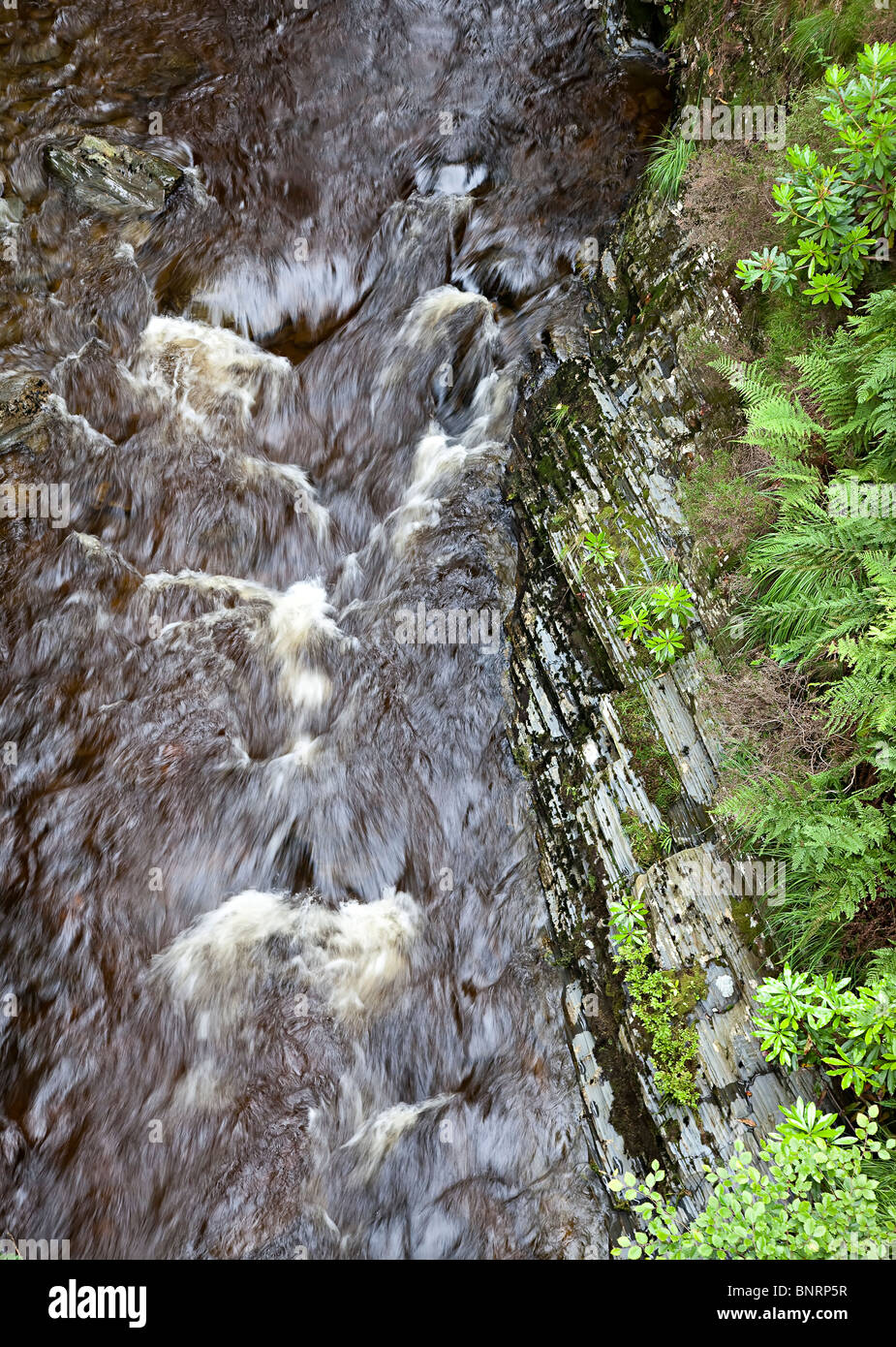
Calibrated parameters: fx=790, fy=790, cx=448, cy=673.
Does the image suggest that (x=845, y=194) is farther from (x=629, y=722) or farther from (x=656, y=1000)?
(x=656, y=1000)

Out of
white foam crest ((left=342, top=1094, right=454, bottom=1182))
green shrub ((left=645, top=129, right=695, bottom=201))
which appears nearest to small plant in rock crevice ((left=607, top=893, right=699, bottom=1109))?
white foam crest ((left=342, top=1094, right=454, bottom=1182))

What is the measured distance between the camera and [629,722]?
235 inches

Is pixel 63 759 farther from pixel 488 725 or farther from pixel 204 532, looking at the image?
pixel 488 725

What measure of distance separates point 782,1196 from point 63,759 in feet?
20.7

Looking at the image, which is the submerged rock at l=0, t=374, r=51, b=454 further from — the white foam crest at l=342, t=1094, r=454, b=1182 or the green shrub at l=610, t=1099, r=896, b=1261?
the green shrub at l=610, t=1099, r=896, b=1261

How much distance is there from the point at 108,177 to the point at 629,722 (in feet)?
28.9

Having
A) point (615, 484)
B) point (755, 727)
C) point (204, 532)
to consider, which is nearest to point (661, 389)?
point (615, 484)

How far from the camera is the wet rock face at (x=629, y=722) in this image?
5.04 metres

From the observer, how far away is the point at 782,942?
15.9 feet

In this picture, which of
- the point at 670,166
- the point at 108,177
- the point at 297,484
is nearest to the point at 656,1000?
the point at 297,484

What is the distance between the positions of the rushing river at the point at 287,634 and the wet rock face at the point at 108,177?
199 millimetres

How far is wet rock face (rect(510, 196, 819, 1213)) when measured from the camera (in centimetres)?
504

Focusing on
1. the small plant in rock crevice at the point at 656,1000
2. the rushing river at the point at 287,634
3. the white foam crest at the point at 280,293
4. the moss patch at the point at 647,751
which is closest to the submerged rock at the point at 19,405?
the rushing river at the point at 287,634
